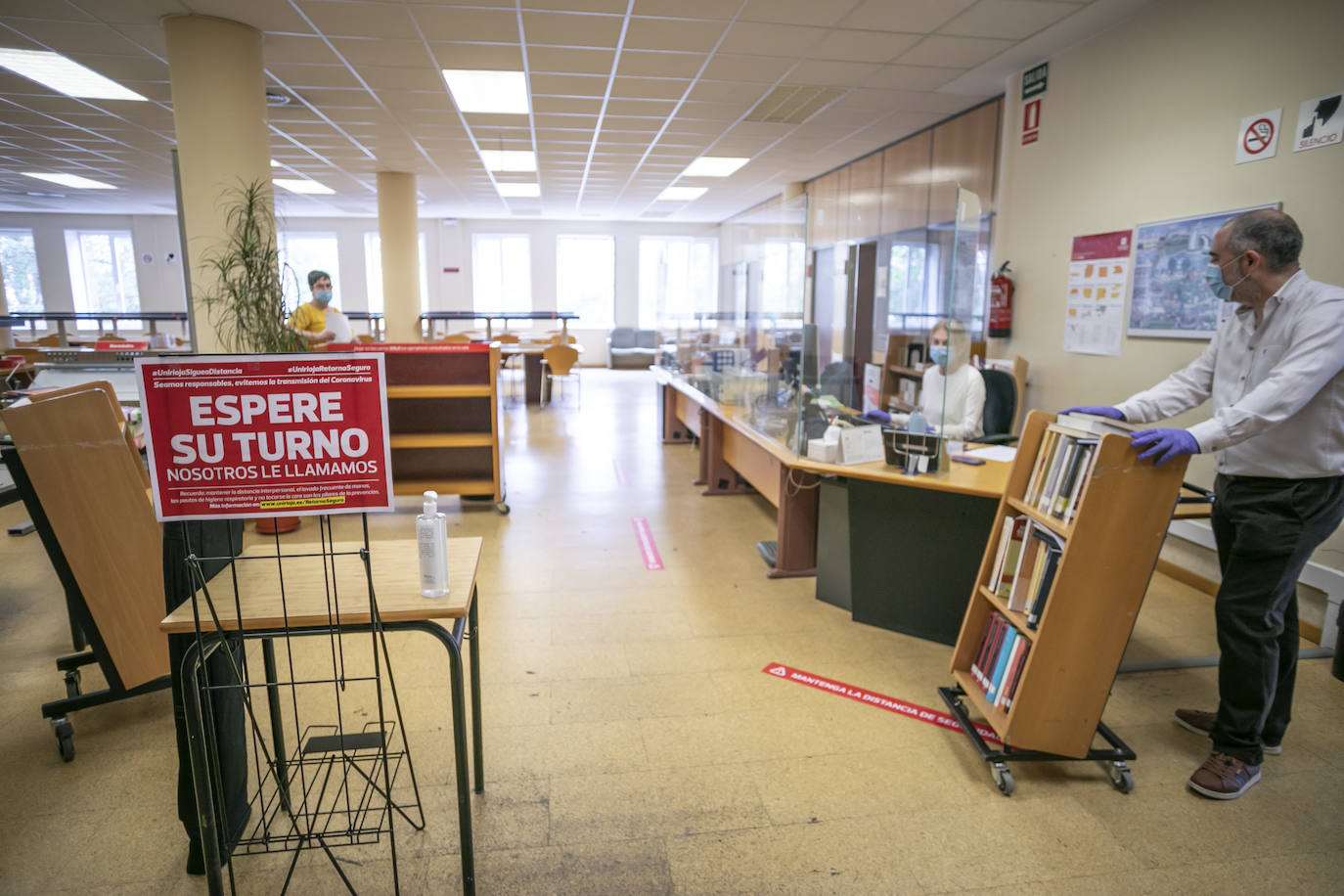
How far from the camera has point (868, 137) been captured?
7281 mm

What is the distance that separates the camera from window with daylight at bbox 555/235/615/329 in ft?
49.6

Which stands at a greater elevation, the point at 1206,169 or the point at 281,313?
the point at 1206,169

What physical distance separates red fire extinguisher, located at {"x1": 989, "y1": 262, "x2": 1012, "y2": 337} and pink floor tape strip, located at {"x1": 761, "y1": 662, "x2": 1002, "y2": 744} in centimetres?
356

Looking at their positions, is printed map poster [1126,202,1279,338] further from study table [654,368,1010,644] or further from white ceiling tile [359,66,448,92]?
white ceiling tile [359,66,448,92]

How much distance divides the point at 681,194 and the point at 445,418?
22.8 ft

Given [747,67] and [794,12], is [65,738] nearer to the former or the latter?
[794,12]

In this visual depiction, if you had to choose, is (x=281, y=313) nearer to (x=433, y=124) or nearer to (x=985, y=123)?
(x=433, y=124)

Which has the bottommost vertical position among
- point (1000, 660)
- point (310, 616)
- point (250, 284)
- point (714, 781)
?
point (714, 781)

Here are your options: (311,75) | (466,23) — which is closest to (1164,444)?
(466,23)

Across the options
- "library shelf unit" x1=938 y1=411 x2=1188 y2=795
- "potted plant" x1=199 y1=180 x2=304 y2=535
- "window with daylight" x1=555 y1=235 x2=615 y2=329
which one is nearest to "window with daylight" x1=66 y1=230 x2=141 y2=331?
"window with daylight" x1=555 y1=235 x2=615 y2=329

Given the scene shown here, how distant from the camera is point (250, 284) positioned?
4090 millimetres

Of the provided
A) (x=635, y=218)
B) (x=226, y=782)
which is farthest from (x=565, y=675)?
(x=635, y=218)

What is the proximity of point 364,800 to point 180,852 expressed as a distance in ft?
1.49

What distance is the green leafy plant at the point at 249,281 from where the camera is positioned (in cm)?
409
